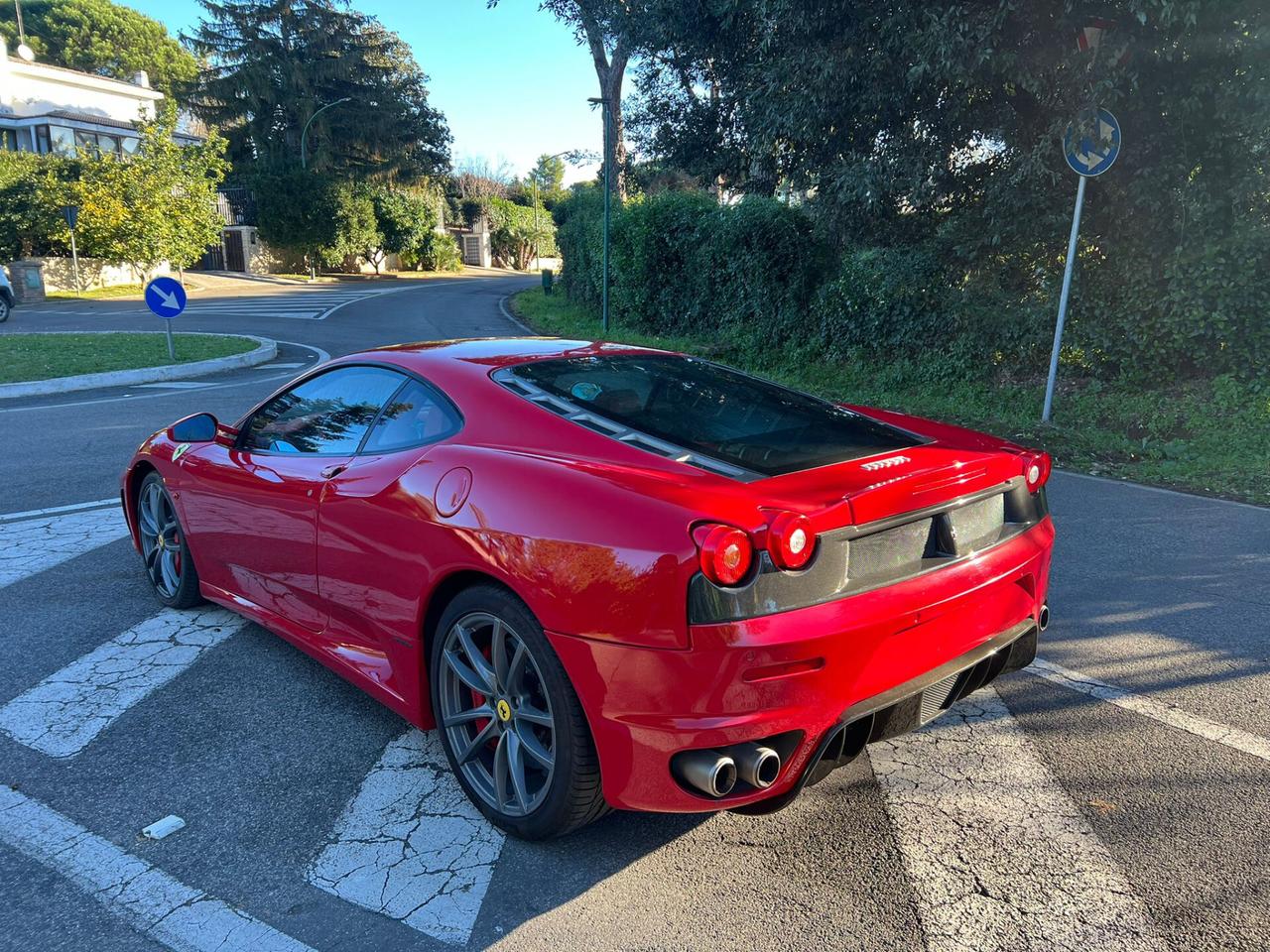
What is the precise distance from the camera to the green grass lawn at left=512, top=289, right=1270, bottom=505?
7930mm

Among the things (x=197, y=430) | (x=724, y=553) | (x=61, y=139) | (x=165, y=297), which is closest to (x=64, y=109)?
(x=61, y=139)

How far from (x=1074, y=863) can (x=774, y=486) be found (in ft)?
4.51

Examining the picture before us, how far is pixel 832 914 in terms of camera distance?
238 centimetres

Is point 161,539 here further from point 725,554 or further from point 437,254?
point 437,254

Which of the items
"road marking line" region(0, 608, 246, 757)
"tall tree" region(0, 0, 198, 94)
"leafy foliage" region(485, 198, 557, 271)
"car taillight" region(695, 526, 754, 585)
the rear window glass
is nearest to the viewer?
"car taillight" region(695, 526, 754, 585)

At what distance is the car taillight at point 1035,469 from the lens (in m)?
3.13

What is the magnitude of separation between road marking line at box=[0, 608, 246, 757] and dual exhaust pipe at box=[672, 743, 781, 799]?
7.75 feet

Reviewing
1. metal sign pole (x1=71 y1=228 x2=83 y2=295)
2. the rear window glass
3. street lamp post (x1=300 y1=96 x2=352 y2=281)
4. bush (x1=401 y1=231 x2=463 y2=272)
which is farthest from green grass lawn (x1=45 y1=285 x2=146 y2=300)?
the rear window glass

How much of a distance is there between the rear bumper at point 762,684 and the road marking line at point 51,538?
4.18m

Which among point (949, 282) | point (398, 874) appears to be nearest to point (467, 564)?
point (398, 874)

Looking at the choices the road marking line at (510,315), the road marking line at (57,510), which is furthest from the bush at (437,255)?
the road marking line at (57,510)

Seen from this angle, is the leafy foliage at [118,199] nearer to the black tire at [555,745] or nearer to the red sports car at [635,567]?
the red sports car at [635,567]

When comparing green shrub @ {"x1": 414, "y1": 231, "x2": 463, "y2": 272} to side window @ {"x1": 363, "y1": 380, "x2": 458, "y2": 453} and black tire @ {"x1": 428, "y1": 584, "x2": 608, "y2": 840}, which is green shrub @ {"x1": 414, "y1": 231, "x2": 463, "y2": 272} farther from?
black tire @ {"x1": 428, "y1": 584, "x2": 608, "y2": 840}

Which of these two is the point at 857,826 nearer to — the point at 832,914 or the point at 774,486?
the point at 832,914
